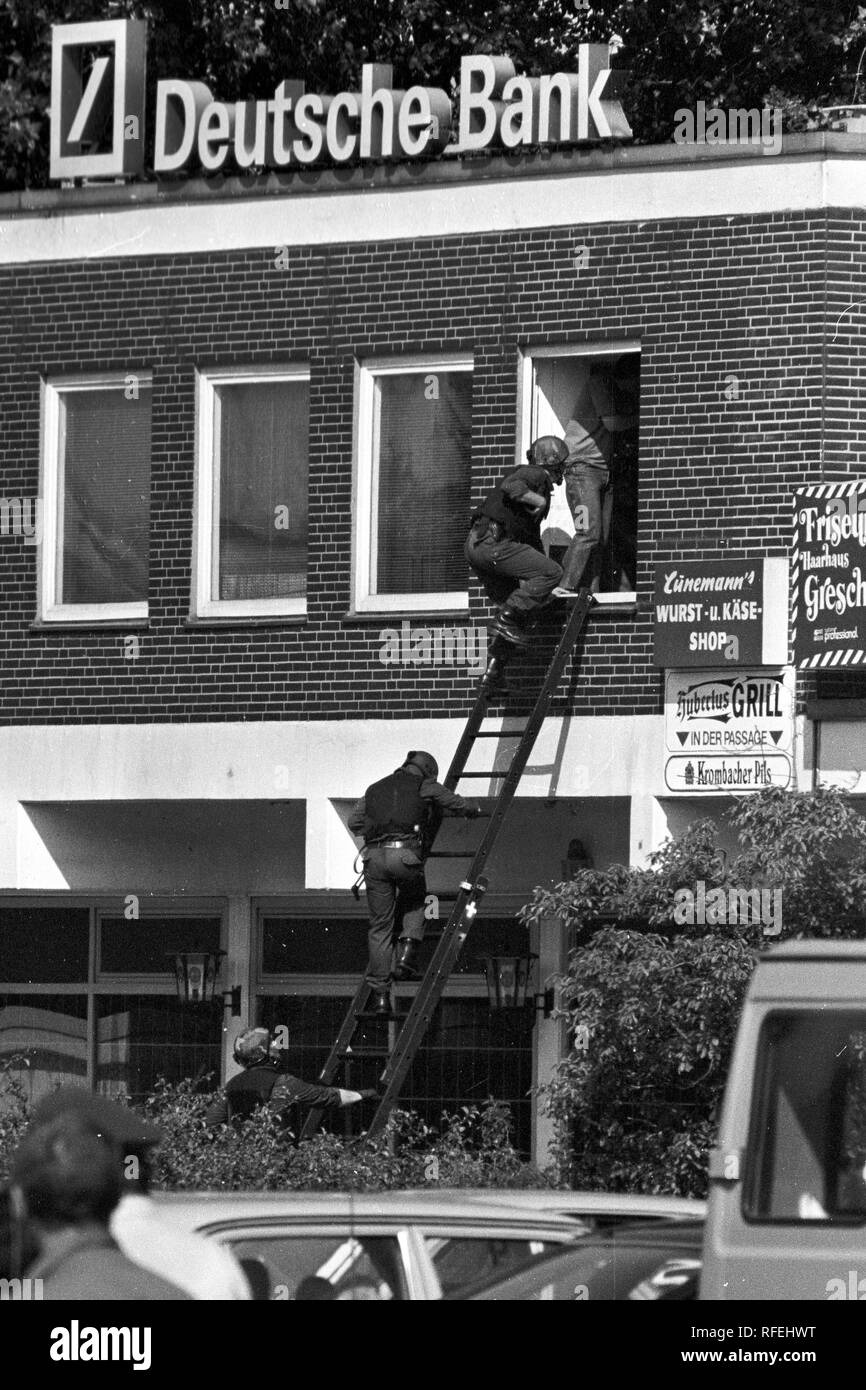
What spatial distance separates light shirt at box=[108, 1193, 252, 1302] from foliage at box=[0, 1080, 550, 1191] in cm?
808

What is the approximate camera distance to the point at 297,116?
18.2 metres

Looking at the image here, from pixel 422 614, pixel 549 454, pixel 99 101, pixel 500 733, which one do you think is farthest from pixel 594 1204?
pixel 99 101

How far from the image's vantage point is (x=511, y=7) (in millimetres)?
25922

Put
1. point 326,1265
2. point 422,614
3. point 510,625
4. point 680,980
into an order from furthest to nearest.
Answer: point 422,614 < point 510,625 < point 680,980 < point 326,1265

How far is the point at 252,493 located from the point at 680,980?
5.88m

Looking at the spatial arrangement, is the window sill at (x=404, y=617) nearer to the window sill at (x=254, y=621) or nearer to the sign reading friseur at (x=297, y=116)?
the window sill at (x=254, y=621)

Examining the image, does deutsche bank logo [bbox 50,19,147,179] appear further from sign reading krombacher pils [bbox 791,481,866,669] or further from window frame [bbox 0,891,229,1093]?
sign reading krombacher pils [bbox 791,481,866,669]

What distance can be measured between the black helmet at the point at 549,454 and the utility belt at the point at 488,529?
514 millimetres

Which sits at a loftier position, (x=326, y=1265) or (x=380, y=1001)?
(x=380, y=1001)

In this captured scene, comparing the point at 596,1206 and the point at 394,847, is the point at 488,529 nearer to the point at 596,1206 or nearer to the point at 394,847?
the point at 394,847

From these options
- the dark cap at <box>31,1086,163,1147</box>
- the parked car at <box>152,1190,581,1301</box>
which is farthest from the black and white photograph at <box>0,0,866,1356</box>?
the dark cap at <box>31,1086,163,1147</box>

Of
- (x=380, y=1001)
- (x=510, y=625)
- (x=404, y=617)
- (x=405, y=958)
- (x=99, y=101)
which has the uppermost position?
(x=99, y=101)

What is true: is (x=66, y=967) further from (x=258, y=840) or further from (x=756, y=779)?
(x=756, y=779)

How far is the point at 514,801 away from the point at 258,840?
260 cm
